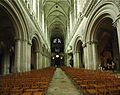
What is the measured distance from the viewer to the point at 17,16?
14.9 metres

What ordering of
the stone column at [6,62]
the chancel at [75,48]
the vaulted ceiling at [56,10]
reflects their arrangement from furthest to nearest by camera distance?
the vaulted ceiling at [56,10] → the stone column at [6,62] → the chancel at [75,48]

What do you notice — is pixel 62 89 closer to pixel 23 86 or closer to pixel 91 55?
pixel 23 86

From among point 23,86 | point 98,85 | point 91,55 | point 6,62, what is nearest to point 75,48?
point 91,55

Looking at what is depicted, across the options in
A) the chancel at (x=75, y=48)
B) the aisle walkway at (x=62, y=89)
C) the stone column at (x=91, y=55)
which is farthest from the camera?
the stone column at (x=91, y=55)

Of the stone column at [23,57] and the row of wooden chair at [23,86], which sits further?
the stone column at [23,57]

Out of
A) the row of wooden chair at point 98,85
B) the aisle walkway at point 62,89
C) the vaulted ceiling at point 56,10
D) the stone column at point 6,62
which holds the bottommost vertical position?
the aisle walkway at point 62,89

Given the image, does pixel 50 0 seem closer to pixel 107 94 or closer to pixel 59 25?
pixel 59 25

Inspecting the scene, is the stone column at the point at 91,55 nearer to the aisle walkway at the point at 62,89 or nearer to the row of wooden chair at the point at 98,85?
the aisle walkway at the point at 62,89

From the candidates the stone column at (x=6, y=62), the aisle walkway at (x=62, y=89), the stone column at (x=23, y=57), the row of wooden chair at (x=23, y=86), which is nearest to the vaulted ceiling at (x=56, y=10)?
the stone column at (x=6, y=62)

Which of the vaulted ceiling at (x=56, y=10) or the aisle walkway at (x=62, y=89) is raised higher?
the vaulted ceiling at (x=56, y=10)

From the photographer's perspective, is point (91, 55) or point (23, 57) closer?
point (23, 57)

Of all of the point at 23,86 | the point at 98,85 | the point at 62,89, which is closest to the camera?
the point at 98,85

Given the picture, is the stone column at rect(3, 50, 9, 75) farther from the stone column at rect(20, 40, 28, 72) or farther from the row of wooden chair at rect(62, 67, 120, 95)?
the row of wooden chair at rect(62, 67, 120, 95)

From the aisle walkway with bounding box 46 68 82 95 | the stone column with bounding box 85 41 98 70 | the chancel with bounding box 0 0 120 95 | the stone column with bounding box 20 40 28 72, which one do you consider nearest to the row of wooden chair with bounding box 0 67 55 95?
the chancel with bounding box 0 0 120 95
